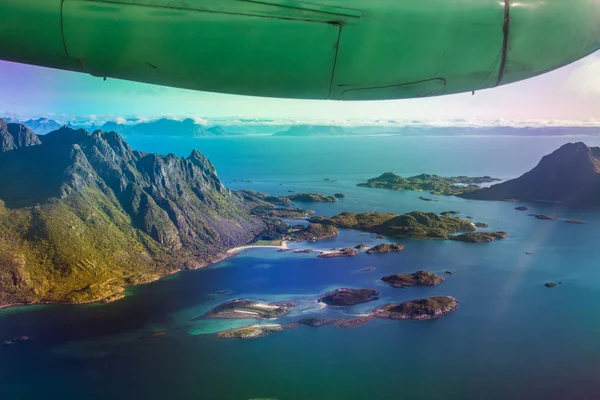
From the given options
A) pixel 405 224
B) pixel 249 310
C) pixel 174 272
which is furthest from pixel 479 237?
pixel 174 272

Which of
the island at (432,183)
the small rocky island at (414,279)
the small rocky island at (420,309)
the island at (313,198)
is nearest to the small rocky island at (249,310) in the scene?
the small rocky island at (420,309)

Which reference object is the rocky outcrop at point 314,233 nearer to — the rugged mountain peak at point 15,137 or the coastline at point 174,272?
the coastline at point 174,272

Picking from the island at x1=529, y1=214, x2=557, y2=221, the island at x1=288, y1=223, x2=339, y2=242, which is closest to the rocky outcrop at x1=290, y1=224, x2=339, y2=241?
the island at x1=288, y1=223, x2=339, y2=242

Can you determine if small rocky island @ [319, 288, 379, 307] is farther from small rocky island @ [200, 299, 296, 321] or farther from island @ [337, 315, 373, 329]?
small rocky island @ [200, 299, 296, 321]

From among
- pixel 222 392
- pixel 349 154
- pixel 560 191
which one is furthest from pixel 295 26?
pixel 349 154

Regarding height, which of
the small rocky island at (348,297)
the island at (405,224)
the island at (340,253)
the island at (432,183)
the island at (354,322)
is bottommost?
the island at (354,322)

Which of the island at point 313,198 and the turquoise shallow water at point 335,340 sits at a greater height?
the island at point 313,198
